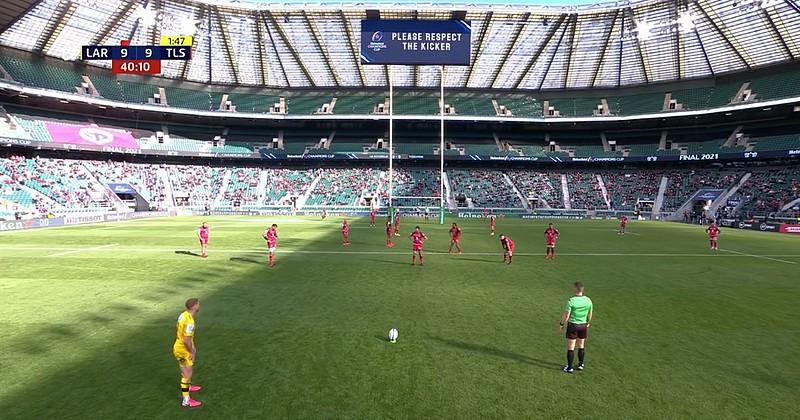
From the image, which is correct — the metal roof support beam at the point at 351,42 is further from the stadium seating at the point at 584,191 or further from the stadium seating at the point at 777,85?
the stadium seating at the point at 777,85

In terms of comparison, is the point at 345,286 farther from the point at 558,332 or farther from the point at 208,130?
the point at 208,130

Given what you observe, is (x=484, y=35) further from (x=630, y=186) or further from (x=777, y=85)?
(x=777, y=85)

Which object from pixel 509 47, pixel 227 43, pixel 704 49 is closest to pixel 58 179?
pixel 227 43

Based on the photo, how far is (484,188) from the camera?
63.4 metres

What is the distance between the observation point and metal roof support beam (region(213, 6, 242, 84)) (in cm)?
5164

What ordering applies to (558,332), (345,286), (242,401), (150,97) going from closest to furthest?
(242,401) < (558,332) < (345,286) < (150,97)

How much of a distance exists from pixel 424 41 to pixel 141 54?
52.3 feet

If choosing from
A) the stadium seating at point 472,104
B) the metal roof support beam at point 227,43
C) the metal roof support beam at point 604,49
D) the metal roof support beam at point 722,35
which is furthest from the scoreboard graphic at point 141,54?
the metal roof support beam at point 722,35

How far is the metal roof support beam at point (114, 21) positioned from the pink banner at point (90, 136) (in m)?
13.1

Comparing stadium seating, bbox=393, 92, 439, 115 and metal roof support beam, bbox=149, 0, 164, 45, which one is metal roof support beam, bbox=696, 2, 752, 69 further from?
metal roof support beam, bbox=149, 0, 164, 45

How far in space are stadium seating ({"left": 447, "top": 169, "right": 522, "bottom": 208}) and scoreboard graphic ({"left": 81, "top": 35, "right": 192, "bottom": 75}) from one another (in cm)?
4674

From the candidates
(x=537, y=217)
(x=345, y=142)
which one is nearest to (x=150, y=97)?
(x=345, y=142)

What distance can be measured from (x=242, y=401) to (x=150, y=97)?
70.3 meters

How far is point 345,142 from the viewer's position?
70.1m
